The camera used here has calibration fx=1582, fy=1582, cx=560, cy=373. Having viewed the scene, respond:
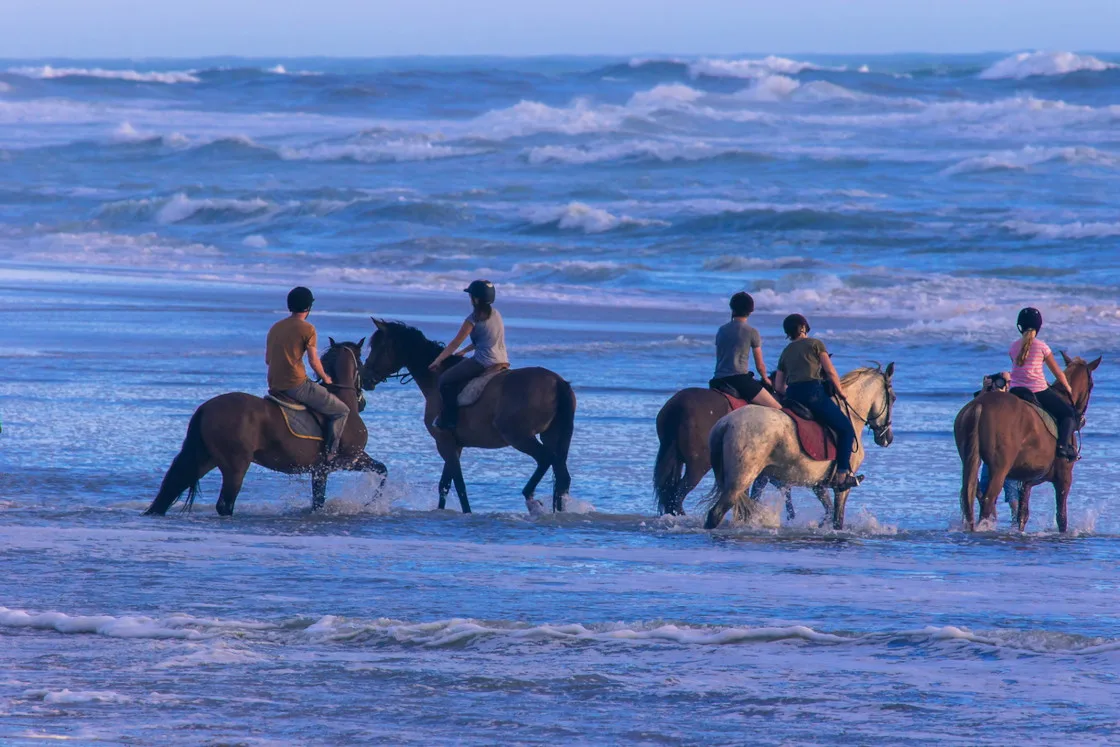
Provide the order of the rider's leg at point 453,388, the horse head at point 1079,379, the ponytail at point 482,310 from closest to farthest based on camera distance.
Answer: the horse head at point 1079,379
the ponytail at point 482,310
the rider's leg at point 453,388

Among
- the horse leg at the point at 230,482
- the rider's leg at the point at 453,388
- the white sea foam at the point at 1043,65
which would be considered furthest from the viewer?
the white sea foam at the point at 1043,65

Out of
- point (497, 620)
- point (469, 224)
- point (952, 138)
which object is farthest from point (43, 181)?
point (497, 620)

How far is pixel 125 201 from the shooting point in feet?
150

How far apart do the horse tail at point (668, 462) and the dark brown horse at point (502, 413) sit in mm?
848

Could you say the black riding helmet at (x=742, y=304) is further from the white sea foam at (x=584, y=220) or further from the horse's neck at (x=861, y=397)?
the white sea foam at (x=584, y=220)

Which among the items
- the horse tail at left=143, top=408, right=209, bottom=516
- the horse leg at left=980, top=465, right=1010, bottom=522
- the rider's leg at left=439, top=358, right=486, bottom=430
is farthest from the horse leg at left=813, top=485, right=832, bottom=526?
the horse tail at left=143, top=408, right=209, bottom=516

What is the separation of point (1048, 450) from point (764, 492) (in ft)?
6.75

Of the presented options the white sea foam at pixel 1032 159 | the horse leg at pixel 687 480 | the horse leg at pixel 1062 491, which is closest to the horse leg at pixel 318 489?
the horse leg at pixel 687 480

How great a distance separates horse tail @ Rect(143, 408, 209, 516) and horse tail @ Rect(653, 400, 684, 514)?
10.6 feet

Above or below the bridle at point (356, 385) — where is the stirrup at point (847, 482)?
below

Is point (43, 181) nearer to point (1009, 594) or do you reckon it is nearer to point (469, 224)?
point (469, 224)

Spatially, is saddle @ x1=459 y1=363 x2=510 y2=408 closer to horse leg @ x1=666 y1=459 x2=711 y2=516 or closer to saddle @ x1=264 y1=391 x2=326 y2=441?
saddle @ x1=264 y1=391 x2=326 y2=441

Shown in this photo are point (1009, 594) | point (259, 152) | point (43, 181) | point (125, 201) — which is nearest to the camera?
point (1009, 594)

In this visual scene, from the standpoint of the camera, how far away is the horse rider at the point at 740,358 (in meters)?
11.2
